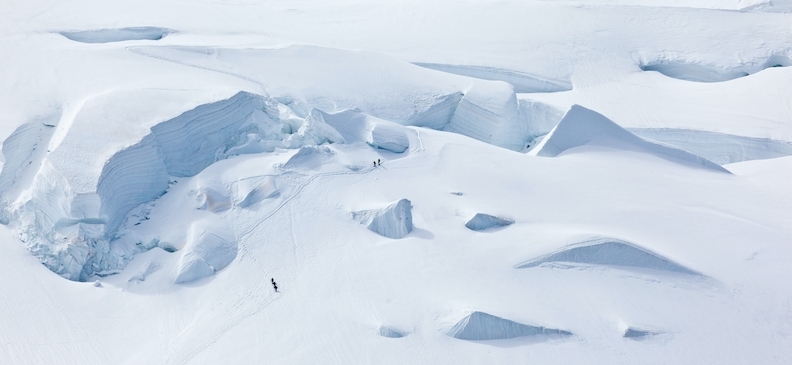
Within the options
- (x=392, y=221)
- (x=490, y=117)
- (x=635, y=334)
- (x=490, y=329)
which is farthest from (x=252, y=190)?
(x=635, y=334)

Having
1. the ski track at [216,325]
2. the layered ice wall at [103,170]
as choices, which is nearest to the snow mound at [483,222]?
the ski track at [216,325]

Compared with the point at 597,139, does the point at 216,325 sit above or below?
below

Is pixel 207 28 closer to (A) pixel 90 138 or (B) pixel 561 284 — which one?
(A) pixel 90 138

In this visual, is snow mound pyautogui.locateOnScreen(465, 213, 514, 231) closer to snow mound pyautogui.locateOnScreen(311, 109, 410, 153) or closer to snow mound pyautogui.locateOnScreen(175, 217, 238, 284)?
snow mound pyautogui.locateOnScreen(311, 109, 410, 153)

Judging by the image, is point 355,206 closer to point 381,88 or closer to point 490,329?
point 490,329

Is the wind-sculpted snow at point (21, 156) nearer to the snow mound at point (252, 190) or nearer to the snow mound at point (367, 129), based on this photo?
the snow mound at point (252, 190)

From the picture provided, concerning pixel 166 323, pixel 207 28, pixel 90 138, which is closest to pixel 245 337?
pixel 166 323
